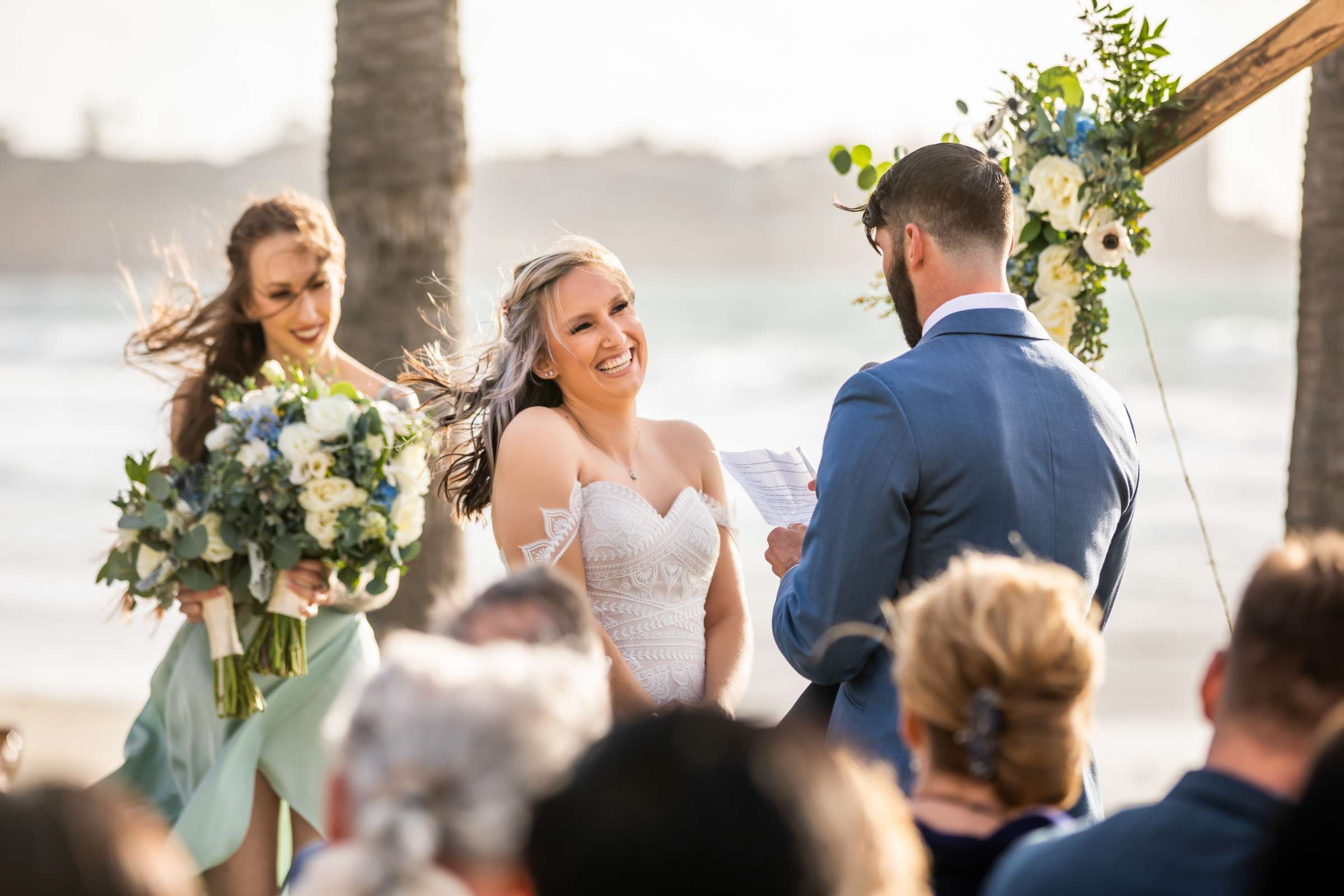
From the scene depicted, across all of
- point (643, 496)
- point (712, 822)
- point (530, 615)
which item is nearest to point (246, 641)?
point (643, 496)

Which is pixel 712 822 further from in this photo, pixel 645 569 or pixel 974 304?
pixel 645 569

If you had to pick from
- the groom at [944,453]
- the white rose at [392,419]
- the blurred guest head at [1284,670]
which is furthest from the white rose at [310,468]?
the blurred guest head at [1284,670]

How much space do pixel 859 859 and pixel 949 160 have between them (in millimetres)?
2008

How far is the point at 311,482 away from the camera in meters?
3.95

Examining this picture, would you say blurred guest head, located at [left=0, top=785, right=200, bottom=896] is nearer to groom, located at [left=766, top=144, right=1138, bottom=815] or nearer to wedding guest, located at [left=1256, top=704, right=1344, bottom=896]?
wedding guest, located at [left=1256, top=704, right=1344, bottom=896]

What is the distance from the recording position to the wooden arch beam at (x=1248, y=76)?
341cm

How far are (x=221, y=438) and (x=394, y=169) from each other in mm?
2475

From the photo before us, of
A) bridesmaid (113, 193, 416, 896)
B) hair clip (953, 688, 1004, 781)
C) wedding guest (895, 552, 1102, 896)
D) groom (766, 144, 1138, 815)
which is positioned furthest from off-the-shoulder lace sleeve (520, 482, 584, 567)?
hair clip (953, 688, 1004, 781)

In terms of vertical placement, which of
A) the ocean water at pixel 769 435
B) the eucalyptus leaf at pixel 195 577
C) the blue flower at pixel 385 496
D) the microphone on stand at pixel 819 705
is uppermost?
the blue flower at pixel 385 496

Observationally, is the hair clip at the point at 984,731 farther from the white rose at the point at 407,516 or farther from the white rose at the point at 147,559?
the white rose at the point at 147,559

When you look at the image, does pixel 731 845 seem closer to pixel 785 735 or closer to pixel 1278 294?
pixel 785 735

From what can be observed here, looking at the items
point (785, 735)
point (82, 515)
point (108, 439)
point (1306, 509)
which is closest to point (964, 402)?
point (785, 735)

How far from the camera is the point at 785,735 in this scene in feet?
5.01

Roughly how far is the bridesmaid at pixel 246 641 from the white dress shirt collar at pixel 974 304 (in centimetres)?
209
